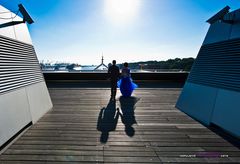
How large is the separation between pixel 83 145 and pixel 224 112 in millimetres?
2920

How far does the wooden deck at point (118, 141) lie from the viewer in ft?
8.15

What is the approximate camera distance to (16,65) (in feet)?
12.3

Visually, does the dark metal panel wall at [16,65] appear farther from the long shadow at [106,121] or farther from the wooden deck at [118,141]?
the long shadow at [106,121]

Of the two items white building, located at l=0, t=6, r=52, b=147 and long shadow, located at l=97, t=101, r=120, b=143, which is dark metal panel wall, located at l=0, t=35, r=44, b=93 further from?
long shadow, located at l=97, t=101, r=120, b=143

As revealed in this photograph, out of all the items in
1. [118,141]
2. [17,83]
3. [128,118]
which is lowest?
[128,118]

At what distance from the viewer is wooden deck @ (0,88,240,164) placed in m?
2.48

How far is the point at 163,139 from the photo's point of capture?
3.14 m

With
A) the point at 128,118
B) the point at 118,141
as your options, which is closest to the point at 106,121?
the point at 128,118

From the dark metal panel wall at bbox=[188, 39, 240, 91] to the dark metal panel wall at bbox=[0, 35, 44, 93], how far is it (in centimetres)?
453

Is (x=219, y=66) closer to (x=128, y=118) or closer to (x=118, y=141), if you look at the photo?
(x=128, y=118)

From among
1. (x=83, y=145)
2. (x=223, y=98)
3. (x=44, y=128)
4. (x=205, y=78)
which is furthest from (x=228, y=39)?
(x=44, y=128)

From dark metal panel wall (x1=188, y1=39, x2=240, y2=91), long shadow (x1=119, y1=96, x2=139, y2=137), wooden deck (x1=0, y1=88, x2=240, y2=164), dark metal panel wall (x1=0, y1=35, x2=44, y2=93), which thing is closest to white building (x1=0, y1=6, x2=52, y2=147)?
dark metal panel wall (x1=0, y1=35, x2=44, y2=93)

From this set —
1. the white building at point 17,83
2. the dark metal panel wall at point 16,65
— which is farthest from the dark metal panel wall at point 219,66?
the dark metal panel wall at point 16,65

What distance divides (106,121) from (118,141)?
3.77ft
